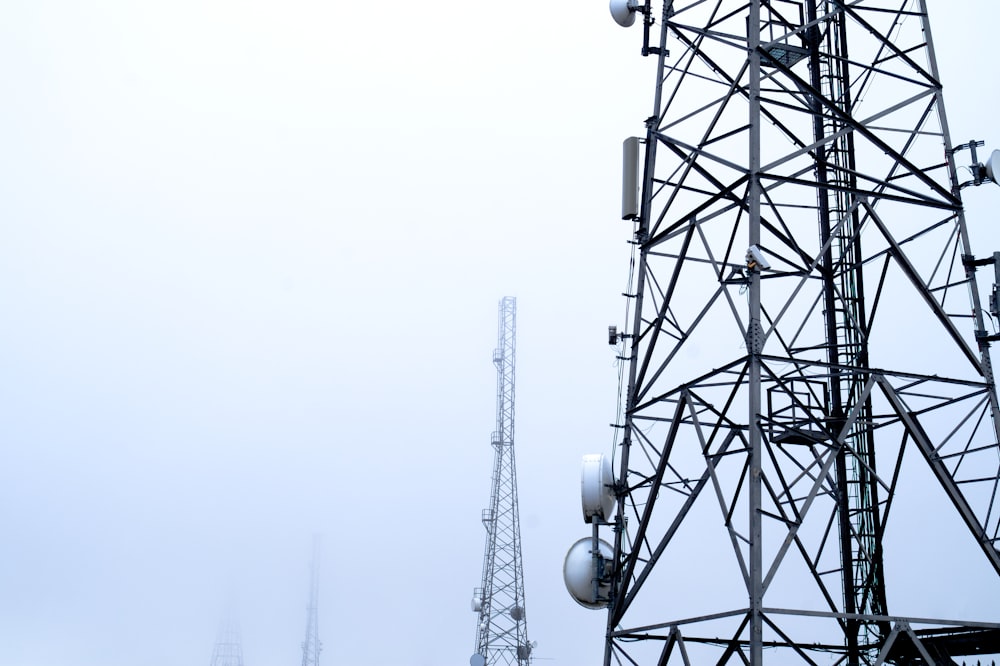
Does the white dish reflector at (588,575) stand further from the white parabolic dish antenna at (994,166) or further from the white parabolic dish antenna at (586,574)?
the white parabolic dish antenna at (994,166)

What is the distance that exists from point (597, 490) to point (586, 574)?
1.36 m

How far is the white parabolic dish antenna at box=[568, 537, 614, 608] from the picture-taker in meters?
17.0

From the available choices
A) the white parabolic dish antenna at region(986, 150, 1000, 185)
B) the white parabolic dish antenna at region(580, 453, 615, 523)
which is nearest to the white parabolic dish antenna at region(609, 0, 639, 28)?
the white parabolic dish antenna at region(986, 150, 1000, 185)

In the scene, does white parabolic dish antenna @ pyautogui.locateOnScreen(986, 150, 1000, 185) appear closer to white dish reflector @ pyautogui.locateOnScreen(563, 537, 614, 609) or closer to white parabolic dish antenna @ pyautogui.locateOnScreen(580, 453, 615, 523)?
white parabolic dish antenna @ pyautogui.locateOnScreen(580, 453, 615, 523)

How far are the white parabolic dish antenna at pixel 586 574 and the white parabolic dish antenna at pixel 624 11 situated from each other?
29.1ft

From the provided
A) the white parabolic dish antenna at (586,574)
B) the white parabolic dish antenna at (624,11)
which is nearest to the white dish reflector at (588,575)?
the white parabolic dish antenna at (586,574)

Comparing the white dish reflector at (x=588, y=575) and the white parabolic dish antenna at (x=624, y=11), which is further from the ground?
the white parabolic dish antenna at (x=624, y=11)

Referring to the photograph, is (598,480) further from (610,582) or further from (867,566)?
(867,566)

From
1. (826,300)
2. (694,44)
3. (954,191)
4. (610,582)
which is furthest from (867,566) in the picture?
(694,44)

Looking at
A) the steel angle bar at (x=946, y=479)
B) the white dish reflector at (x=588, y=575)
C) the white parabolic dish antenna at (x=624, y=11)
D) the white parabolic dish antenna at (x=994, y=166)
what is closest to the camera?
the steel angle bar at (x=946, y=479)

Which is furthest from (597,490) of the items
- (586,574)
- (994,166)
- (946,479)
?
(994,166)

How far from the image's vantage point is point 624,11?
1848 cm

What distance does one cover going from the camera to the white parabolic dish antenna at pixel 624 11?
1842cm

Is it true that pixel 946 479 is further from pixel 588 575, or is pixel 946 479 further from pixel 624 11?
pixel 624 11
